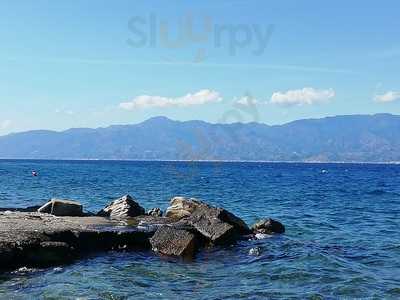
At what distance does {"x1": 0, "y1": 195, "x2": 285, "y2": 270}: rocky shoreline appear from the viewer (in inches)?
934

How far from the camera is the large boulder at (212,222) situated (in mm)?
29469

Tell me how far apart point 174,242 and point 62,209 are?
1001cm

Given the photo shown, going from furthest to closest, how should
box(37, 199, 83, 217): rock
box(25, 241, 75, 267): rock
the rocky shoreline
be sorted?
box(37, 199, 83, 217): rock, the rocky shoreline, box(25, 241, 75, 267): rock

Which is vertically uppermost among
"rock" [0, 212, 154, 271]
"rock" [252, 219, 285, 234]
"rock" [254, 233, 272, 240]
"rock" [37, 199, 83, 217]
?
"rock" [37, 199, 83, 217]

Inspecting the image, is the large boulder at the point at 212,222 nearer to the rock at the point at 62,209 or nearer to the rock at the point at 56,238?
the rock at the point at 56,238

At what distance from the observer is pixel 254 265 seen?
2444 cm

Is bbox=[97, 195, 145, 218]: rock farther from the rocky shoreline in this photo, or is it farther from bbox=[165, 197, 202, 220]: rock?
bbox=[165, 197, 202, 220]: rock

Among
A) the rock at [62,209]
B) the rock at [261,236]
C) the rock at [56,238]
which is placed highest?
the rock at [62,209]

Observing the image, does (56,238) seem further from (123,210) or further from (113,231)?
(123,210)

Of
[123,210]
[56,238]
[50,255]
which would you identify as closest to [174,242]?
[56,238]

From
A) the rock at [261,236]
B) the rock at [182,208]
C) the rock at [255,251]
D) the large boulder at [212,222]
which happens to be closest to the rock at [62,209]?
the rock at [182,208]

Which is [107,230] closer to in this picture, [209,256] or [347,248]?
[209,256]

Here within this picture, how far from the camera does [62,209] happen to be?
110 feet

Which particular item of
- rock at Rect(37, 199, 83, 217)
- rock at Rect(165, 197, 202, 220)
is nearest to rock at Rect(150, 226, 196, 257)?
rock at Rect(165, 197, 202, 220)
